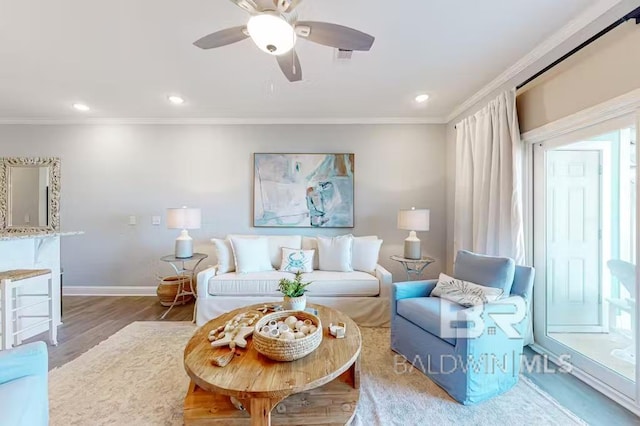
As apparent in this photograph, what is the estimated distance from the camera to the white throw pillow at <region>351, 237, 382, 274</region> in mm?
3400

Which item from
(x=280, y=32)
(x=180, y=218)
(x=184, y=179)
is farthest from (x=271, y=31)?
(x=184, y=179)

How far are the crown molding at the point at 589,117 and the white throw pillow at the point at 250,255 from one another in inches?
115

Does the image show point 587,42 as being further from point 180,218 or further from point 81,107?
point 81,107

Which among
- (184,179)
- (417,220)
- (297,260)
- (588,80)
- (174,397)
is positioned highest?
(588,80)

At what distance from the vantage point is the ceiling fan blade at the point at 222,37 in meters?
1.61

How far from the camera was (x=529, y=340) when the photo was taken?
2.54m

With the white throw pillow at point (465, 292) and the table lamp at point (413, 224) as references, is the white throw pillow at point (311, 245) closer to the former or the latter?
the table lamp at point (413, 224)

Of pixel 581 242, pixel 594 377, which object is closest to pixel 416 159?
pixel 581 242

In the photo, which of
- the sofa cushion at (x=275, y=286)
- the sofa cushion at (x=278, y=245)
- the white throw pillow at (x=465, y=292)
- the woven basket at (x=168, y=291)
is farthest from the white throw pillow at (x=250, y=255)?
the white throw pillow at (x=465, y=292)

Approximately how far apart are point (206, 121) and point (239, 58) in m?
1.84

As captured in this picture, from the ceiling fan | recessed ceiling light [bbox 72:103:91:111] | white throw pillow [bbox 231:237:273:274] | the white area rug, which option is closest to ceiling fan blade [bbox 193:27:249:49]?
the ceiling fan

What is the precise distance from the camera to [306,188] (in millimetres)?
3949

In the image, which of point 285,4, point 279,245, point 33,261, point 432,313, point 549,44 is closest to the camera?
point 285,4

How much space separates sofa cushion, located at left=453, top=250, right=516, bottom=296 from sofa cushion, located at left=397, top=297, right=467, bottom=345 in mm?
299
